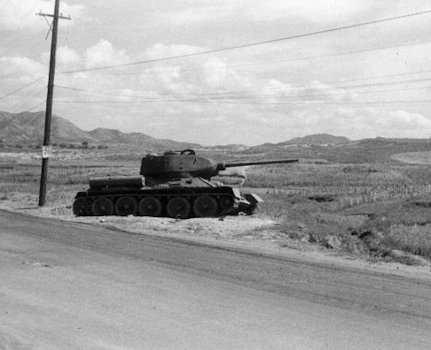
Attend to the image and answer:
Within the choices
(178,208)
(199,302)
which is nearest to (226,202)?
(178,208)

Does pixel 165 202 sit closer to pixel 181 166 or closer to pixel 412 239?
pixel 181 166

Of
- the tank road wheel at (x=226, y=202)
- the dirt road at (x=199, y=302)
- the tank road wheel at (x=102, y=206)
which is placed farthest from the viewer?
the tank road wheel at (x=102, y=206)

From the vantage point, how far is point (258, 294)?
30.7 feet

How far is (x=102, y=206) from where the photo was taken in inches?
943

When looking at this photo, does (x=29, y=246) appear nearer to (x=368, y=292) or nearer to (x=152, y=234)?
(x=152, y=234)

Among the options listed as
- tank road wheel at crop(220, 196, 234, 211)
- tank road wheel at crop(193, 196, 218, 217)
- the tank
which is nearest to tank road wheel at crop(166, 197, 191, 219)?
the tank

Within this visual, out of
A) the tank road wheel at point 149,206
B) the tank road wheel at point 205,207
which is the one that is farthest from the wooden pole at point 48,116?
the tank road wheel at point 205,207

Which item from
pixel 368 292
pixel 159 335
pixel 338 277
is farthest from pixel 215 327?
pixel 338 277

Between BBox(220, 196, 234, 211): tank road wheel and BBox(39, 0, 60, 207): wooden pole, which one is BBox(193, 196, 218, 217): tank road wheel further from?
BBox(39, 0, 60, 207): wooden pole

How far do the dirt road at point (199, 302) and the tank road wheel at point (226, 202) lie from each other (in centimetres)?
800

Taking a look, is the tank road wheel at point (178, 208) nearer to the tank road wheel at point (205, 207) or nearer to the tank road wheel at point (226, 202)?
the tank road wheel at point (205, 207)

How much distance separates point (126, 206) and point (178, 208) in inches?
87.3

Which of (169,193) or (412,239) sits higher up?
(169,193)

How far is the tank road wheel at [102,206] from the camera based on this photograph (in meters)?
23.8
